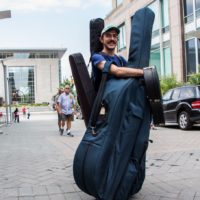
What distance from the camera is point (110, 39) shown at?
163 inches

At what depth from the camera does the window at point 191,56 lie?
90.4 ft

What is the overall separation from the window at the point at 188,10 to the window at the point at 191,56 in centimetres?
151

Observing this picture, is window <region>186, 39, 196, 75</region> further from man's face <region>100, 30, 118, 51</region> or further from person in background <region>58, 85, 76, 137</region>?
man's face <region>100, 30, 118, 51</region>

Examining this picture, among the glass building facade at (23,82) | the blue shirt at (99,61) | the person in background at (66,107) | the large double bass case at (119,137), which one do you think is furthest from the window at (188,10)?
the glass building facade at (23,82)

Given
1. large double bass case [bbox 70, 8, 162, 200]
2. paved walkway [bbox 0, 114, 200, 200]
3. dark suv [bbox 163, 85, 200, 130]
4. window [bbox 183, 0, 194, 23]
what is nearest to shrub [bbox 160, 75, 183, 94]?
window [bbox 183, 0, 194, 23]

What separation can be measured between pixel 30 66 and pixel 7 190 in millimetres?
103936

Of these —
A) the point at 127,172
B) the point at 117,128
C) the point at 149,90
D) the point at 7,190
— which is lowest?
the point at 7,190

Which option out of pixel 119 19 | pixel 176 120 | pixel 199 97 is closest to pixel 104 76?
pixel 199 97

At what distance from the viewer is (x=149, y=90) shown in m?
3.75

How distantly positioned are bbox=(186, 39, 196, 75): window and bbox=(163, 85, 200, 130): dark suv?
12.8 meters

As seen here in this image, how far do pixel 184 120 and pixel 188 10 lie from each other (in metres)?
15.9

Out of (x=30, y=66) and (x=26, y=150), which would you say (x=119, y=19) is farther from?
(x=30, y=66)

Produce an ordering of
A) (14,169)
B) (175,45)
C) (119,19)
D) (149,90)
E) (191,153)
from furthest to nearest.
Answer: (119,19), (175,45), (191,153), (14,169), (149,90)

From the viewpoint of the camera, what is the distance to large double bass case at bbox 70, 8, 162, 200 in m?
3.75
